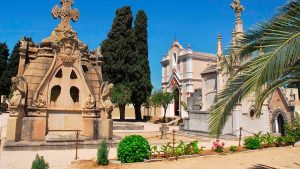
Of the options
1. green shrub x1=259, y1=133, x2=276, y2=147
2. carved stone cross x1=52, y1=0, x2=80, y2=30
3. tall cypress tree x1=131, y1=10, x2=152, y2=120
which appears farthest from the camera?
tall cypress tree x1=131, y1=10, x2=152, y2=120

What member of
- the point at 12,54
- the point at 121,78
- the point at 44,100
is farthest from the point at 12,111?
the point at 12,54

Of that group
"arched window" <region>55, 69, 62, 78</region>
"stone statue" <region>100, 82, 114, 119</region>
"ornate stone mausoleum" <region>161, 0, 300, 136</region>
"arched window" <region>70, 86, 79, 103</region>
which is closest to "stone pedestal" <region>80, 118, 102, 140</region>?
"stone statue" <region>100, 82, 114, 119</region>

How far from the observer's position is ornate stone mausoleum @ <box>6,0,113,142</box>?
37.6 ft

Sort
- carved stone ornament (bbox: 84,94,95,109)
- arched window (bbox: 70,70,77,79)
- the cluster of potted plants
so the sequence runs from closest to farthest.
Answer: the cluster of potted plants, carved stone ornament (bbox: 84,94,95,109), arched window (bbox: 70,70,77,79)

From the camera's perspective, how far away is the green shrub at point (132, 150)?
877 centimetres

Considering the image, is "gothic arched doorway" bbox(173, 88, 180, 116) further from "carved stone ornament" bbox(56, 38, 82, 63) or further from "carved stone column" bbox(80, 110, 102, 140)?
"carved stone ornament" bbox(56, 38, 82, 63)

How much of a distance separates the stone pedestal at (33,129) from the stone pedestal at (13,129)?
0.19 meters

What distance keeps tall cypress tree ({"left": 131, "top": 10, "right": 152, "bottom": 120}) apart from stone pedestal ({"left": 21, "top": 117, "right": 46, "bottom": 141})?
25327 mm

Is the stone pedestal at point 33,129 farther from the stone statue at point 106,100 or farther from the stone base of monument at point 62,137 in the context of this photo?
the stone statue at point 106,100

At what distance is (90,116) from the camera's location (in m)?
12.6

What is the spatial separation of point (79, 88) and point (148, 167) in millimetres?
6132

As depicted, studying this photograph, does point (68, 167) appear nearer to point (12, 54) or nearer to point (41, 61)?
point (41, 61)

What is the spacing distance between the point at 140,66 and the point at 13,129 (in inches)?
1068

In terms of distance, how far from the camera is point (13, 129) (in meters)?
11.0
